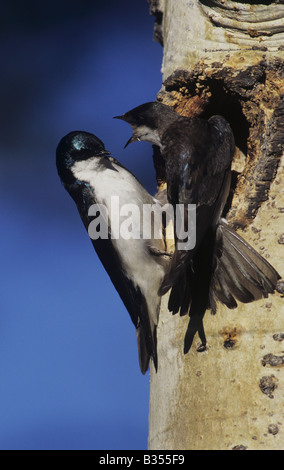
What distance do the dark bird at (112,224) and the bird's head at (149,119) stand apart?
0.15 metres

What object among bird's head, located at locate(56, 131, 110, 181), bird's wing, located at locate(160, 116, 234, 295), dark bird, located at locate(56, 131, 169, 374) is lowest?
dark bird, located at locate(56, 131, 169, 374)

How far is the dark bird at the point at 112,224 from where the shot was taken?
281 centimetres

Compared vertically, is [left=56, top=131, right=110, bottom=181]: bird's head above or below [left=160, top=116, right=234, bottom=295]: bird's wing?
below

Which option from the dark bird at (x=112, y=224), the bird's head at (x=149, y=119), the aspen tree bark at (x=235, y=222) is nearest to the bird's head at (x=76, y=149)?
the dark bird at (x=112, y=224)

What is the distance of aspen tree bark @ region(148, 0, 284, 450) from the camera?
2.09m

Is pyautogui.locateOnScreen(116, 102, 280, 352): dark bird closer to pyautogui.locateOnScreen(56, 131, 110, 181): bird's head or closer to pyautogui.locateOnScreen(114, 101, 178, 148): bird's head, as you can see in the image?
pyautogui.locateOnScreen(114, 101, 178, 148): bird's head

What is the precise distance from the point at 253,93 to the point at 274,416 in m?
1.13

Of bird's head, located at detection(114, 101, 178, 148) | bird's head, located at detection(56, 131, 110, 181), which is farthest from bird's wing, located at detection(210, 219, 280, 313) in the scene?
bird's head, located at detection(56, 131, 110, 181)

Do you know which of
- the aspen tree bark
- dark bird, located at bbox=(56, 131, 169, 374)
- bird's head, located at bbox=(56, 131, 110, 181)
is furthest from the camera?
bird's head, located at bbox=(56, 131, 110, 181)

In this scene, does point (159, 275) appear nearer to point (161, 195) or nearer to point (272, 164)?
point (161, 195)

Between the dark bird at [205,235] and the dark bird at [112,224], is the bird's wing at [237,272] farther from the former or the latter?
the dark bird at [112,224]

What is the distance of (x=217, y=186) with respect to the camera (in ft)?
8.21

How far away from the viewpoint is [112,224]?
9.31 feet
